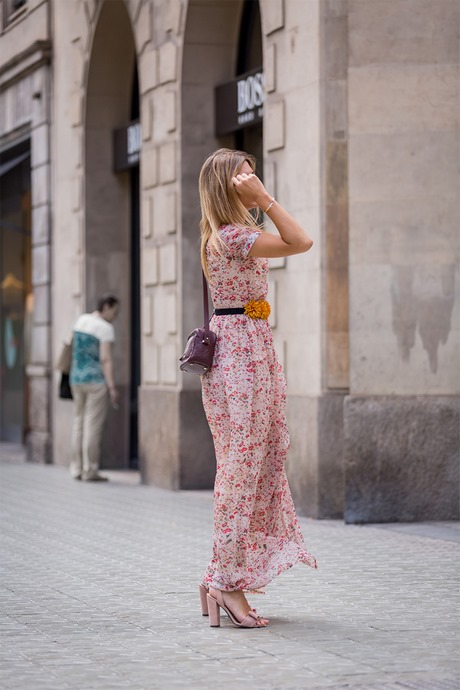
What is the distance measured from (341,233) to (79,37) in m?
7.33

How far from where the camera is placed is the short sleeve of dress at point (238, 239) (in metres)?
6.61

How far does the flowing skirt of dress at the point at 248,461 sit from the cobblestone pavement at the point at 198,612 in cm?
27

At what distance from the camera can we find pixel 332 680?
531 centimetres

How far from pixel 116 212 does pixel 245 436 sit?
10964 millimetres

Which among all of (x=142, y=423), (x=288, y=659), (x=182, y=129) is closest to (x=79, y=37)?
(x=182, y=129)

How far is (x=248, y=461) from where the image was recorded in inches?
261

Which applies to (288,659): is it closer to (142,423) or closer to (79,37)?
(142,423)

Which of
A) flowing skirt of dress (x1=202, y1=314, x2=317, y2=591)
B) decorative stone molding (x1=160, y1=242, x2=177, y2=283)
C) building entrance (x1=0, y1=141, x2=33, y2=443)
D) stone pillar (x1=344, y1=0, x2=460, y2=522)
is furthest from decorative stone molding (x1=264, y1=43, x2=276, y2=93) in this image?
building entrance (x1=0, y1=141, x2=33, y2=443)

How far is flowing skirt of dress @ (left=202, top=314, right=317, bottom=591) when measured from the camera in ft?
21.6

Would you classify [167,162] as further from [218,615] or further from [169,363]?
[218,615]

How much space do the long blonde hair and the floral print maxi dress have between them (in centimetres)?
6

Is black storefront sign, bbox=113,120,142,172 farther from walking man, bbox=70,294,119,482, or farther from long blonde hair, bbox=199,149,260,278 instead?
long blonde hair, bbox=199,149,260,278

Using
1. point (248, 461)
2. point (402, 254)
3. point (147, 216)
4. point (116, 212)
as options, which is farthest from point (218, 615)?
point (116, 212)

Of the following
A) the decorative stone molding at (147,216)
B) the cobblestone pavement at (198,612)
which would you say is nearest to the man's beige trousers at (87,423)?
the decorative stone molding at (147,216)
